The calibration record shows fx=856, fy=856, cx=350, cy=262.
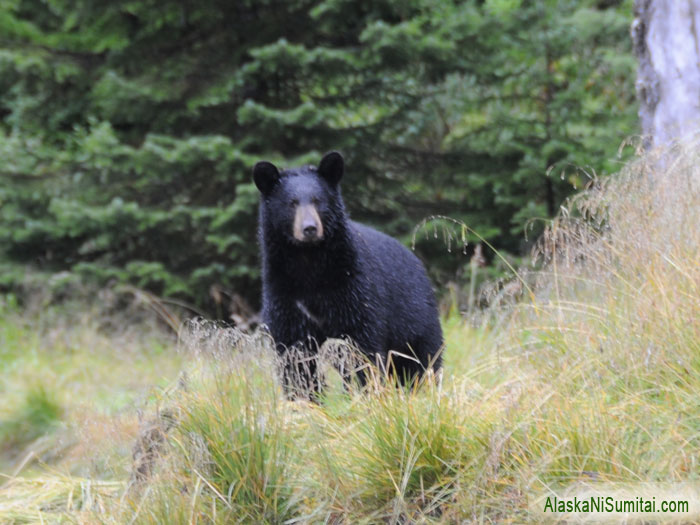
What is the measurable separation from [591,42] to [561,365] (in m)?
6.45

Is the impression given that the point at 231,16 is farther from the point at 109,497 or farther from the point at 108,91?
the point at 109,497

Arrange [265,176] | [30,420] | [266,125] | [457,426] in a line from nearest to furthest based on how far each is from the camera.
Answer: [457,426], [265,176], [30,420], [266,125]

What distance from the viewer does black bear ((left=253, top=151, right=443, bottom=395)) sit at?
502cm

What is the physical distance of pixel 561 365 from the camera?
4082 mm

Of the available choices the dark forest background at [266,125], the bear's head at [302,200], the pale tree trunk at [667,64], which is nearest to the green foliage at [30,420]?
the dark forest background at [266,125]

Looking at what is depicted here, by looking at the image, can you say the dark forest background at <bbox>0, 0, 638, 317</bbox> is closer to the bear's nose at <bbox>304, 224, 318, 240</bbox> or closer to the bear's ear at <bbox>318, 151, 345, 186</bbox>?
the bear's ear at <bbox>318, 151, 345, 186</bbox>

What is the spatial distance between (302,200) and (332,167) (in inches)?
15.1

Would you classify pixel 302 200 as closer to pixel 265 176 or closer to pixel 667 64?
pixel 265 176

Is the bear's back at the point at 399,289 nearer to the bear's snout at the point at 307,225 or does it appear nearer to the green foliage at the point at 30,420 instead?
the bear's snout at the point at 307,225

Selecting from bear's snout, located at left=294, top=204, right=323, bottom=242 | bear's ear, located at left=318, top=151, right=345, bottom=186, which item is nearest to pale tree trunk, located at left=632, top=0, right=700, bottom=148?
bear's ear, located at left=318, top=151, right=345, bottom=186

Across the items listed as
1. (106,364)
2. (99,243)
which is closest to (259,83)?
(99,243)

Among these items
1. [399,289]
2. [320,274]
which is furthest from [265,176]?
[399,289]

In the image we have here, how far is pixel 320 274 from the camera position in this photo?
5152 millimetres

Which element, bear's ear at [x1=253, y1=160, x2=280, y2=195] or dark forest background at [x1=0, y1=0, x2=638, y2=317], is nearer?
bear's ear at [x1=253, y1=160, x2=280, y2=195]
